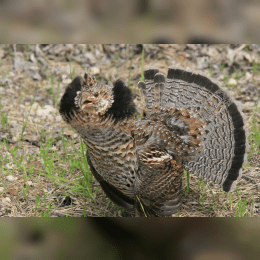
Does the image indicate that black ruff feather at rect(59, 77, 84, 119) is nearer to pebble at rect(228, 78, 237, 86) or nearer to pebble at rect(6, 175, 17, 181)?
pebble at rect(6, 175, 17, 181)

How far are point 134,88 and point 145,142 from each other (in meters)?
2.76

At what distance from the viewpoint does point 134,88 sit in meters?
6.29

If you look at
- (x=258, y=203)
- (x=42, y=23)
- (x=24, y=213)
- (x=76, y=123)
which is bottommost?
(x=24, y=213)

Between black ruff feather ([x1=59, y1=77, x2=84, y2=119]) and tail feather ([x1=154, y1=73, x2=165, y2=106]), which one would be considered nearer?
black ruff feather ([x1=59, y1=77, x2=84, y2=119])

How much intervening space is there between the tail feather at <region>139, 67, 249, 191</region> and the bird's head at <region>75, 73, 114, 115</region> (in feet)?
5.17

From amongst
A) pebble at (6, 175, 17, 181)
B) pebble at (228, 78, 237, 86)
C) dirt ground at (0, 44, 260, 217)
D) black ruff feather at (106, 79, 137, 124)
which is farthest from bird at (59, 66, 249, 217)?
pebble at (228, 78, 237, 86)

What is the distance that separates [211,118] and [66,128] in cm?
274

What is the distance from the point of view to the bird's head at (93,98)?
280 centimetres

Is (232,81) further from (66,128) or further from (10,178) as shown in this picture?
(10,178)

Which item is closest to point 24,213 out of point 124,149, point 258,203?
point 124,149

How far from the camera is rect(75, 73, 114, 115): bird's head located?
2.80 meters

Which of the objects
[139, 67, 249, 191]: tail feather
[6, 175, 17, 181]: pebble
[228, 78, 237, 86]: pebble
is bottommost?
[6, 175, 17, 181]: pebble

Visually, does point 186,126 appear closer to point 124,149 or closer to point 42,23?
point 124,149

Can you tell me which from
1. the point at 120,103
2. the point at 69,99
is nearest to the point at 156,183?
the point at 120,103
